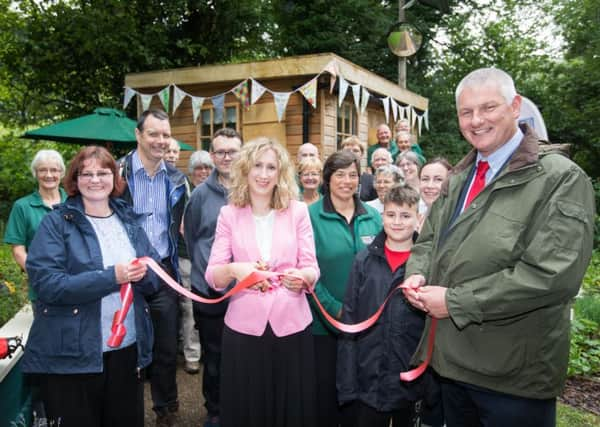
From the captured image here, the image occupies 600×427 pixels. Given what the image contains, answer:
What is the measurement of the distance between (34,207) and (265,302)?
2545 millimetres

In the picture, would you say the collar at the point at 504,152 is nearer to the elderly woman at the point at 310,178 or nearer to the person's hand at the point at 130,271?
the person's hand at the point at 130,271

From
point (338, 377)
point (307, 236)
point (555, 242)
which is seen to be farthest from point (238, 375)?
point (555, 242)

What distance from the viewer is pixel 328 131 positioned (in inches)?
361

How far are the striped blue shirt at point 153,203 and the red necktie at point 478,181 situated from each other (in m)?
2.42

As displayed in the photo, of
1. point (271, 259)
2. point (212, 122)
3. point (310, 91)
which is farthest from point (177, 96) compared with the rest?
point (271, 259)

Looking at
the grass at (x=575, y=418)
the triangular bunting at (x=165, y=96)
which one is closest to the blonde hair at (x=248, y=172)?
the grass at (x=575, y=418)

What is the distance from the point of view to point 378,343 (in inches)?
115

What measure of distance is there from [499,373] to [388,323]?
2.99 ft

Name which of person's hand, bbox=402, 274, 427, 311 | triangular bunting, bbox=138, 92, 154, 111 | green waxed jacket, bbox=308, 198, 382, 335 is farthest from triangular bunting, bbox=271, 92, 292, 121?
person's hand, bbox=402, 274, 427, 311

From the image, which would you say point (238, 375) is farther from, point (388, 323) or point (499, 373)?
point (499, 373)

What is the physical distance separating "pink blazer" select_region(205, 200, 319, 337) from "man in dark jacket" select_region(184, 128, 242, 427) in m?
0.83

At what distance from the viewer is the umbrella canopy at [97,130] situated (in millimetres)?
7430

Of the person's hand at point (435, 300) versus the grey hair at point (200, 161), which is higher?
the grey hair at point (200, 161)

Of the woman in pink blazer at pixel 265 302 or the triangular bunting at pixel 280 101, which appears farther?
the triangular bunting at pixel 280 101
